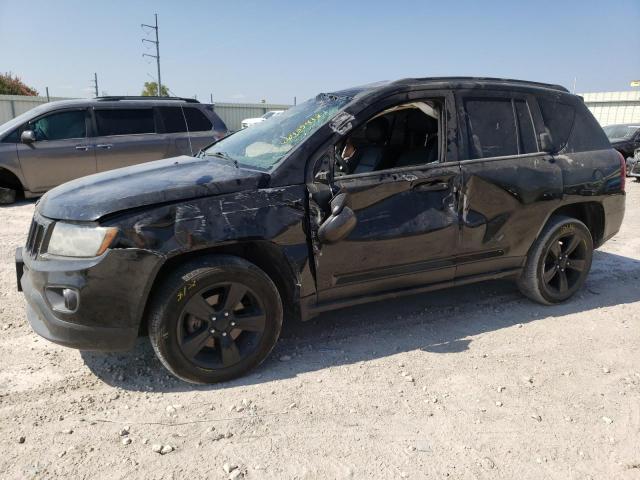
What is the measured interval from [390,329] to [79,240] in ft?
7.64

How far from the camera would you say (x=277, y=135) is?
12.1 feet

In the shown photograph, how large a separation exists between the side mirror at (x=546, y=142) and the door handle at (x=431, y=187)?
111 centimetres

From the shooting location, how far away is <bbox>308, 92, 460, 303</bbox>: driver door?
10.8 feet

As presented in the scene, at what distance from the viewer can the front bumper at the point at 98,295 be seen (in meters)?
2.72

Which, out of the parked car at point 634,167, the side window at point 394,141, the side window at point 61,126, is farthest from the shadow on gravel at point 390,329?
the parked car at point 634,167

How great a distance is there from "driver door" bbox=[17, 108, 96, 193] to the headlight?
6437 mm

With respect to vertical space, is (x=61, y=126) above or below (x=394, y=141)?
above

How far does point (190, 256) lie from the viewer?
9.91 feet

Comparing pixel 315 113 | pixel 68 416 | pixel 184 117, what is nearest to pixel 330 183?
pixel 315 113

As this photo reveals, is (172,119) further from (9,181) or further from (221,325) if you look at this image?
(221,325)

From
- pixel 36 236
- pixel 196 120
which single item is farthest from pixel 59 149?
pixel 36 236

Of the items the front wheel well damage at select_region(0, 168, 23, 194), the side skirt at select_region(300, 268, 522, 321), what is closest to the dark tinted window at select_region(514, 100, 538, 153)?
the side skirt at select_region(300, 268, 522, 321)

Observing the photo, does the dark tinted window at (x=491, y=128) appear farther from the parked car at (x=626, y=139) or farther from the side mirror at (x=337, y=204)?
the parked car at (x=626, y=139)

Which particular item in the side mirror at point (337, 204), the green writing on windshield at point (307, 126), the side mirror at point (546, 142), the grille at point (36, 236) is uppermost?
the green writing on windshield at point (307, 126)
